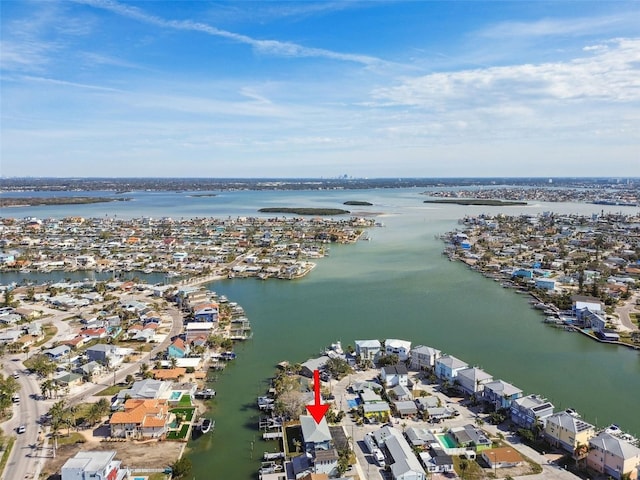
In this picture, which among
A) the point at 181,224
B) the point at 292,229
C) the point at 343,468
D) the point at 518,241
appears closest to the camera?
the point at 343,468

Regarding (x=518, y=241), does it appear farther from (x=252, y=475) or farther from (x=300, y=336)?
(x=252, y=475)

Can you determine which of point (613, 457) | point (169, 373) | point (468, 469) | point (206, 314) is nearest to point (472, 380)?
point (468, 469)

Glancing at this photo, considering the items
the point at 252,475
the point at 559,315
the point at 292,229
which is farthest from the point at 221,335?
the point at 292,229

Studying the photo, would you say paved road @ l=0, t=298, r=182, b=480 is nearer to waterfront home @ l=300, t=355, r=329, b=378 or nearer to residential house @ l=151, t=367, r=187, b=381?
residential house @ l=151, t=367, r=187, b=381

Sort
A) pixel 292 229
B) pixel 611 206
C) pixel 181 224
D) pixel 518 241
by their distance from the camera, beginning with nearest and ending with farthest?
pixel 518 241 < pixel 292 229 < pixel 181 224 < pixel 611 206

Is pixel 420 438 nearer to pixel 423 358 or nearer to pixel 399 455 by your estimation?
pixel 399 455

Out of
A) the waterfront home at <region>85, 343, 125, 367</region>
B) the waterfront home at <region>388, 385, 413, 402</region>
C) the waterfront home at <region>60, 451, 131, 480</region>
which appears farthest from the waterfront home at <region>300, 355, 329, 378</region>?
the waterfront home at <region>85, 343, 125, 367</region>
